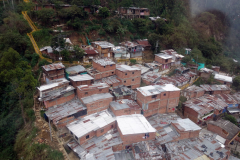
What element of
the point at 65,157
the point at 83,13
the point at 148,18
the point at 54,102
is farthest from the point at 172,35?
the point at 65,157

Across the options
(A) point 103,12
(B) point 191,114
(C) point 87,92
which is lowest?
(B) point 191,114

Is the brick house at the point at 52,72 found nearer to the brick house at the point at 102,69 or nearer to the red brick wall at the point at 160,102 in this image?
the brick house at the point at 102,69

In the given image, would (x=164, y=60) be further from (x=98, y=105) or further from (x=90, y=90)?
(x=98, y=105)

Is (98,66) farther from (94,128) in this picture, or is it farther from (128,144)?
(128,144)

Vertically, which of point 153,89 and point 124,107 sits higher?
point 153,89

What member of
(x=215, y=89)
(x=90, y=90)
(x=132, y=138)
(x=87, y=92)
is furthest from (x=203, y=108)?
(x=87, y=92)

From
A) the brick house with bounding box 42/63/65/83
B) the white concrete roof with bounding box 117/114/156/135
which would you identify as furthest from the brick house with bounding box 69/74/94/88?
the white concrete roof with bounding box 117/114/156/135

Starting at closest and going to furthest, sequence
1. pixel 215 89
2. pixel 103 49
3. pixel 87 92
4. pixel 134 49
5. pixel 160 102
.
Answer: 1. pixel 87 92
2. pixel 160 102
3. pixel 215 89
4. pixel 103 49
5. pixel 134 49
